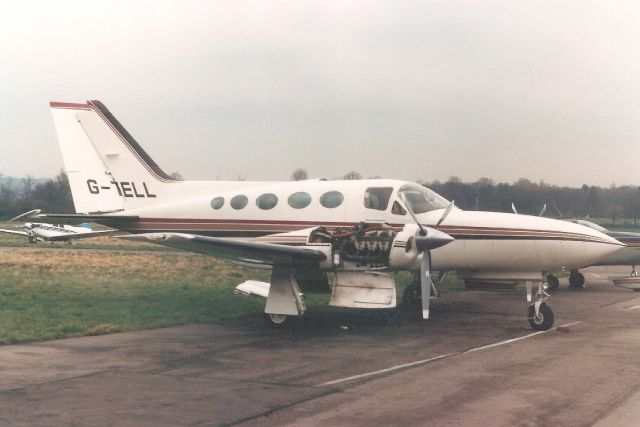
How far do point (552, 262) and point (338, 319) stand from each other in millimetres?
4598

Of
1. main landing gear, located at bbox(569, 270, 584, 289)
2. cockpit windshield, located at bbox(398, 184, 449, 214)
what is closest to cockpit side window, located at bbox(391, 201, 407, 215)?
cockpit windshield, located at bbox(398, 184, 449, 214)

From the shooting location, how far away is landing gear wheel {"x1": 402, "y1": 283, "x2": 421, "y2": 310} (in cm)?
1811

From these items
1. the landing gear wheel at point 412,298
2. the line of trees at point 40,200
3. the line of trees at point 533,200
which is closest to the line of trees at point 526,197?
the line of trees at point 533,200

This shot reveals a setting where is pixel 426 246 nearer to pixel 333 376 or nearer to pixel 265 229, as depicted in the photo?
pixel 265 229

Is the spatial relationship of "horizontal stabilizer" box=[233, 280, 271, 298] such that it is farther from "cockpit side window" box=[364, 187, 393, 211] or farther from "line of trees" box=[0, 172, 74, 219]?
"line of trees" box=[0, 172, 74, 219]

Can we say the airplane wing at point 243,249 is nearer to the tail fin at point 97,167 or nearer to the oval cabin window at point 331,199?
the oval cabin window at point 331,199

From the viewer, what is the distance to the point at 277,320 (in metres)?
14.5

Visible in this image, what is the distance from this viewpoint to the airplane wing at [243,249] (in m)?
12.6

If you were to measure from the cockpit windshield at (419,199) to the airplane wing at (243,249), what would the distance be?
2533mm

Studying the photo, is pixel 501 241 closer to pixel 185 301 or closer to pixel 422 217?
pixel 422 217

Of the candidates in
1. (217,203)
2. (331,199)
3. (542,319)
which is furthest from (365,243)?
(217,203)

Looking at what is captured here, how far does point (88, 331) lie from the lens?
1350cm

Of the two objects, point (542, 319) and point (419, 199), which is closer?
point (542, 319)

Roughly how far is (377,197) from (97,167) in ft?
24.1
